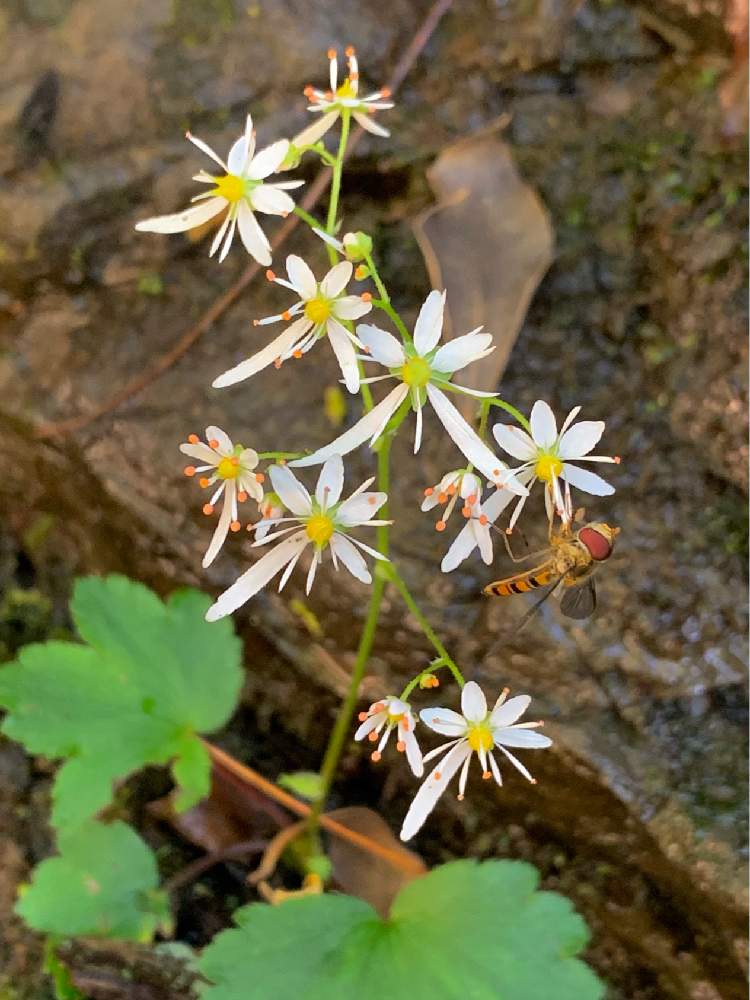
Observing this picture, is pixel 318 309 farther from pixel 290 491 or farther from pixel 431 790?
pixel 431 790

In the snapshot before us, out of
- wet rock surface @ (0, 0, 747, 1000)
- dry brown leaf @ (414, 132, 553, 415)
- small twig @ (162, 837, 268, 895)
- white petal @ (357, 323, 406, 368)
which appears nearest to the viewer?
white petal @ (357, 323, 406, 368)

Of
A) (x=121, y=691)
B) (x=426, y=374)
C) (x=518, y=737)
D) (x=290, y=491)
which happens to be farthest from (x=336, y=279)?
(x=121, y=691)

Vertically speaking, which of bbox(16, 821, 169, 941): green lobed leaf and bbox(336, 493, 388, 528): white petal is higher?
bbox(336, 493, 388, 528): white petal

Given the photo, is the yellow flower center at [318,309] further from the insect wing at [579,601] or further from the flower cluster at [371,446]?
the insect wing at [579,601]

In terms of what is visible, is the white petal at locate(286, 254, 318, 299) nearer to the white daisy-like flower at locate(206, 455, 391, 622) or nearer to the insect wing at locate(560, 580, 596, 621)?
the white daisy-like flower at locate(206, 455, 391, 622)

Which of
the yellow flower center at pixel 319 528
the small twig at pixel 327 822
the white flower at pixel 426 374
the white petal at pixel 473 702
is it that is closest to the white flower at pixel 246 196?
the white flower at pixel 426 374

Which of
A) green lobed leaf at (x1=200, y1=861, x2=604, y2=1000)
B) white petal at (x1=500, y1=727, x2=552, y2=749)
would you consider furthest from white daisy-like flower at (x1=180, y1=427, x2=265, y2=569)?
green lobed leaf at (x1=200, y1=861, x2=604, y2=1000)
